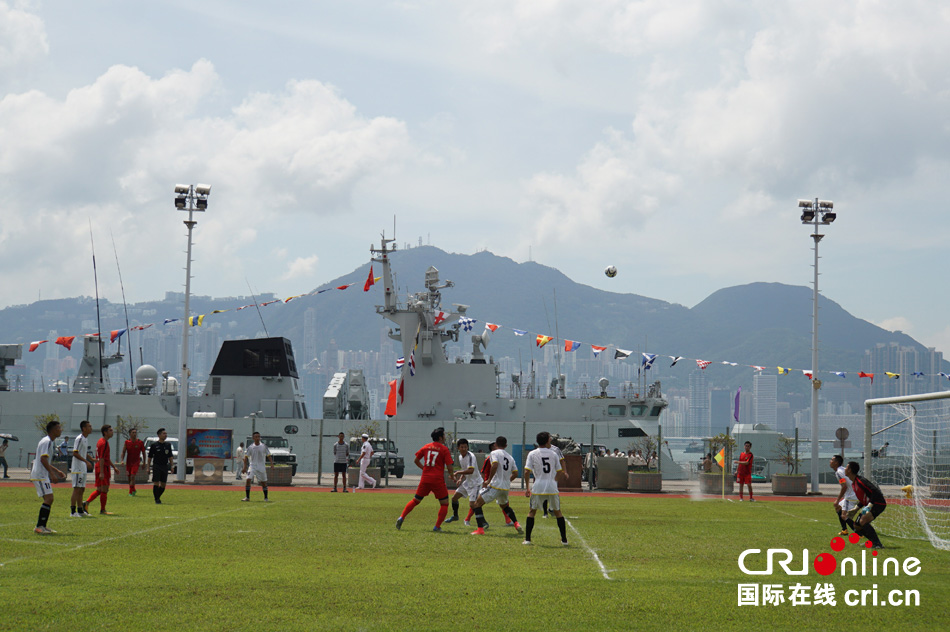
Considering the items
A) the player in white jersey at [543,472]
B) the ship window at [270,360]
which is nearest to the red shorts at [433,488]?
the player in white jersey at [543,472]

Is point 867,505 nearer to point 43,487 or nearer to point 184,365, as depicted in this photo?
point 43,487

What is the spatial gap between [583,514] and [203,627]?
13142 mm

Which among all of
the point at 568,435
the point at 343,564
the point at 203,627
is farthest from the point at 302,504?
the point at 568,435

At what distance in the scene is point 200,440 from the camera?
3158 cm

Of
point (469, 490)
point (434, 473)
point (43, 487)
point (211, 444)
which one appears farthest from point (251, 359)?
point (43, 487)

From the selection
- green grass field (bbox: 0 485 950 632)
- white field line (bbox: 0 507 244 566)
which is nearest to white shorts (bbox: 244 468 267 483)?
white field line (bbox: 0 507 244 566)

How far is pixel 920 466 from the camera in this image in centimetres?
2197

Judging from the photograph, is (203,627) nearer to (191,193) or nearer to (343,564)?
(343,564)

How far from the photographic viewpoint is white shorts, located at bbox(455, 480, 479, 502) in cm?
1620

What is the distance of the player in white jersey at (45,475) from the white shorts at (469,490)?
666 centimetres

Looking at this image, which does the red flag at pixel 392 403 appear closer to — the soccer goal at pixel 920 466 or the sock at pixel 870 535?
the soccer goal at pixel 920 466

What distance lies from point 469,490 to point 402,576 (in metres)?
6.44

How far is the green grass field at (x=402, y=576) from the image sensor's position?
7781mm

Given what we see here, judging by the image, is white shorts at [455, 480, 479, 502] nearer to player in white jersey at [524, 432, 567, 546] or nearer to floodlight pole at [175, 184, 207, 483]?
player in white jersey at [524, 432, 567, 546]
